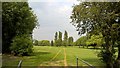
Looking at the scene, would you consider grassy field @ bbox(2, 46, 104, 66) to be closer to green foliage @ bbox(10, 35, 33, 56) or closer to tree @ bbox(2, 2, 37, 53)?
green foliage @ bbox(10, 35, 33, 56)

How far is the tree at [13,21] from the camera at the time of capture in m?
34.7

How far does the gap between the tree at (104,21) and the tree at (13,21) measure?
48.8 feet

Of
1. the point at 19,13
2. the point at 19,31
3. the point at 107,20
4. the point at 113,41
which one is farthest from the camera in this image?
the point at 19,31

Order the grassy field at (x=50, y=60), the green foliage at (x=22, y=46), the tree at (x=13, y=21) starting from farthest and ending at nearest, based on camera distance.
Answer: the green foliage at (x=22, y=46) < the tree at (x=13, y=21) < the grassy field at (x=50, y=60)

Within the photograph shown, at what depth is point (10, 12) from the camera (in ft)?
115

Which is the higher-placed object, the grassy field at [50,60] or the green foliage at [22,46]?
the green foliage at [22,46]

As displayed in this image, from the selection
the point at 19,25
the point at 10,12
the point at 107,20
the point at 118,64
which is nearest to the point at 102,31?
the point at 107,20

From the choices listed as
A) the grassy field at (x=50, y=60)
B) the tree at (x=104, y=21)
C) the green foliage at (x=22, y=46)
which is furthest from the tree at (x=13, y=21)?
the tree at (x=104, y=21)

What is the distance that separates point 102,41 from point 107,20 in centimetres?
278

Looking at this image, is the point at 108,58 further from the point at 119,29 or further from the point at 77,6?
the point at 77,6

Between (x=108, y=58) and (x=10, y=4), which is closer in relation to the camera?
(x=108, y=58)

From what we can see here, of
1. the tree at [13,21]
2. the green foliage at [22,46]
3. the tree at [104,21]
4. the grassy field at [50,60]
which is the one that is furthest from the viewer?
the green foliage at [22,46]

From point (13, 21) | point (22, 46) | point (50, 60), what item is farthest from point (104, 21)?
point (13, 21)

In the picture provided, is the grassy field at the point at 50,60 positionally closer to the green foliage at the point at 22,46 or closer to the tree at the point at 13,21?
the green foliage at the point at 22,46
